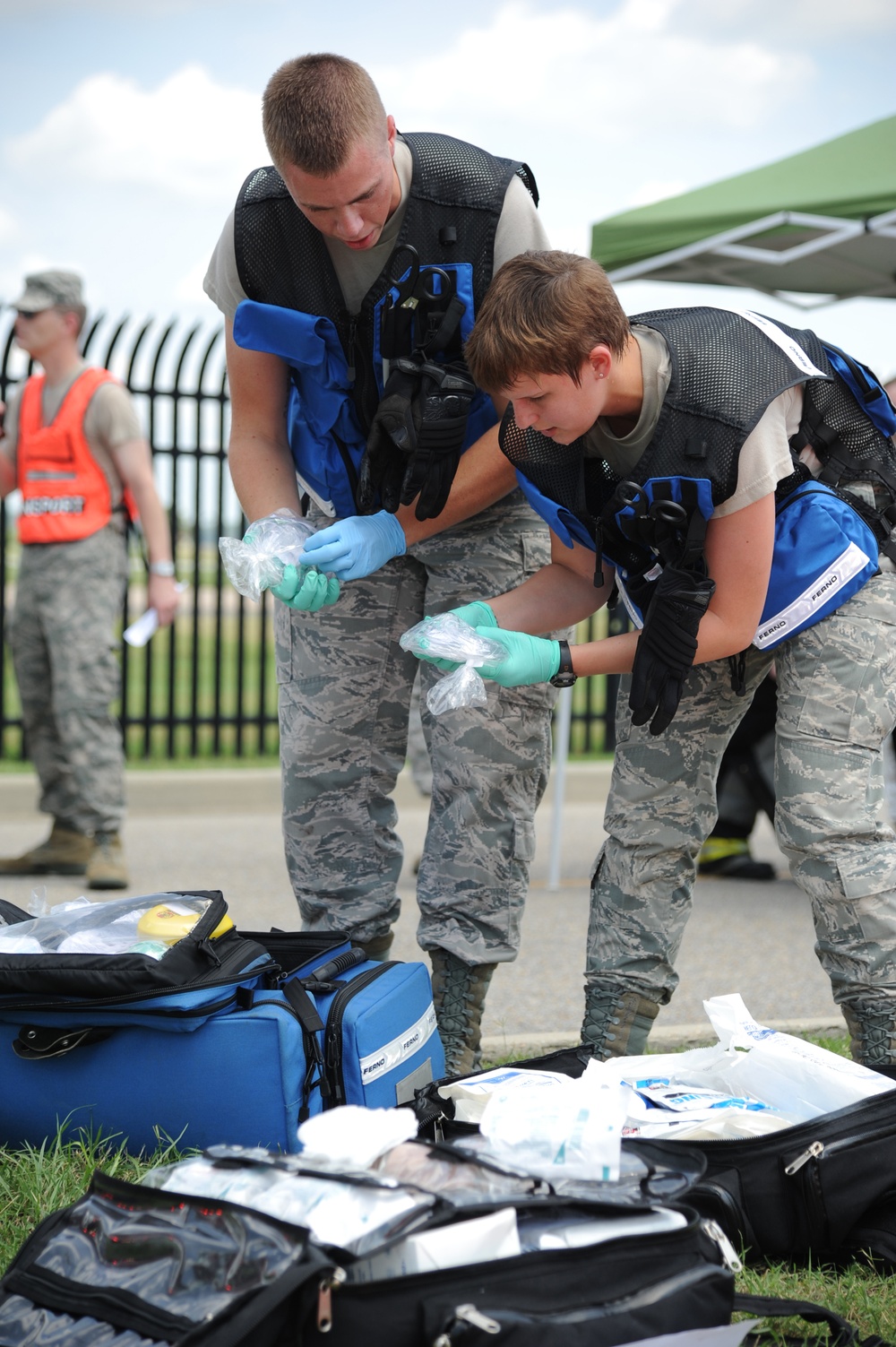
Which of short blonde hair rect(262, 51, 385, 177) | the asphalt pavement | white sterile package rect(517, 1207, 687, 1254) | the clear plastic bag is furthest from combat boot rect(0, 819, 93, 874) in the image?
white sterile package rect(517, 1207, 687, 1254)

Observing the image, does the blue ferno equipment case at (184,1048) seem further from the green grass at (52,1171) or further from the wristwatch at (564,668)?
the wristwatch at (564,668)

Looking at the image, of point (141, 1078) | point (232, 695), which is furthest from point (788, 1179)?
point (232, 695)

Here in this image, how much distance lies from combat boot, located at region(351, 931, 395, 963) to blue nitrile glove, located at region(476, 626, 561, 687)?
758 millimetres

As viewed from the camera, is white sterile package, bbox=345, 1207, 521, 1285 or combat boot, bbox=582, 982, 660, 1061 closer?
white sterile package, bbox=345, 1207, 521, 1285

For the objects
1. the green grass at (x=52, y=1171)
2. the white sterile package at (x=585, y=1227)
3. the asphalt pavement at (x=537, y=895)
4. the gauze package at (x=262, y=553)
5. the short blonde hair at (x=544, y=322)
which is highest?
the short blonde hair at (x=544, y=322)

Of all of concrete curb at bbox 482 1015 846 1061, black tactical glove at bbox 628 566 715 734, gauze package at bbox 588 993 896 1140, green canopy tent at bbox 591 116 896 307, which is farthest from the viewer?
green canopy tent at bbox 591 116 896 307

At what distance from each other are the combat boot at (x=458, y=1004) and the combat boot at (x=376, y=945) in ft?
0.55

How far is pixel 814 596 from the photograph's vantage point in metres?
2.43

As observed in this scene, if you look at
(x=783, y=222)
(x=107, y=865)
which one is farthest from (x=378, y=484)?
(x=783, y=222)

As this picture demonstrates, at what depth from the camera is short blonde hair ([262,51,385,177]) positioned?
2260mm

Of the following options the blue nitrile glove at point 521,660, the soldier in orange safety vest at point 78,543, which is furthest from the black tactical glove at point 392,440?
the soldier in orange safety vest at point 78,543

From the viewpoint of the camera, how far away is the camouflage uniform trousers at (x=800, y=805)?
2434mm

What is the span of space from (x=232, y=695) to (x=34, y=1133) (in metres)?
11.7

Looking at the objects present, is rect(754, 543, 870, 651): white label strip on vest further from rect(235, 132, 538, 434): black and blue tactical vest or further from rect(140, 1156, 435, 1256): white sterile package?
rect(140, 1156, 435, 1256): white sterile package
